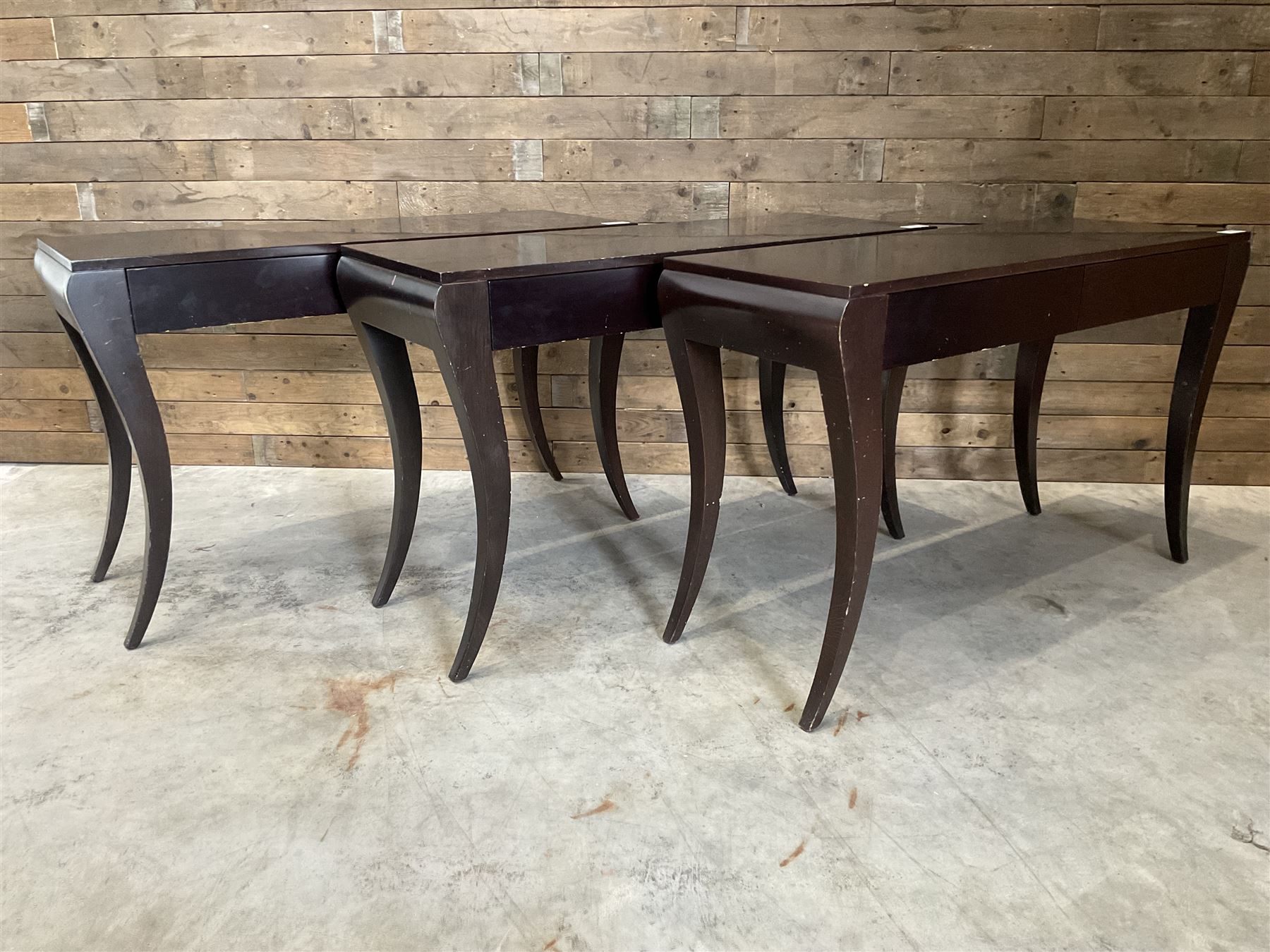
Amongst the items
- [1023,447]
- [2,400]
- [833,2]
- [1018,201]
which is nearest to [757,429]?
[1023,447]

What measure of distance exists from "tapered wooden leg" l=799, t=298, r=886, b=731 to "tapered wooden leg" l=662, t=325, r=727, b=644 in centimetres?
32

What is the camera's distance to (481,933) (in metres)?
1.26

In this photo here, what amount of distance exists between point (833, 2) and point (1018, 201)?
71 cm

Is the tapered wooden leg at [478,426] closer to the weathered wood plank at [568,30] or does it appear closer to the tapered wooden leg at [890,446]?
the tapered wooden leg at [890,446]

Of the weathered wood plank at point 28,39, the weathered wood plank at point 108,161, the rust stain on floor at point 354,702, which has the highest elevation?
the weathered wood plank at point 28,39

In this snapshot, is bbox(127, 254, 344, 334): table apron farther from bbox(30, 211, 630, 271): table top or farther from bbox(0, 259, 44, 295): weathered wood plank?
bbox(0, 259, 44, 295): weathered wood plank

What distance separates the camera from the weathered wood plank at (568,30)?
100 inches

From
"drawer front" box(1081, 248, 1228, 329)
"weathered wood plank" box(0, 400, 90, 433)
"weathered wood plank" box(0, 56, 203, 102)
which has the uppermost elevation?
"weathered wood plank" box(0, 56, 203, 102)

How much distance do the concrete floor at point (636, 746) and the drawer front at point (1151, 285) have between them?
0.63m

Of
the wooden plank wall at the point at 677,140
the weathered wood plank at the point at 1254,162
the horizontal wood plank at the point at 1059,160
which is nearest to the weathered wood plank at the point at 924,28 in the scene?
the wooden plank wall at the point at 677,140

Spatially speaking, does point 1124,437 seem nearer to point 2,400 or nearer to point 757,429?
point 757,429

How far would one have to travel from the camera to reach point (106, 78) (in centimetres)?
271

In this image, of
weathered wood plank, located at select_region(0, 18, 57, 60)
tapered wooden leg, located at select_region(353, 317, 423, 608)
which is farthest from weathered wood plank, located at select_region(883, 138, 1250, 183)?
weathered wood plank, located at select_region(0, 18, 57, 60)

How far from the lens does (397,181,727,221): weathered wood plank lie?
8.82ft
